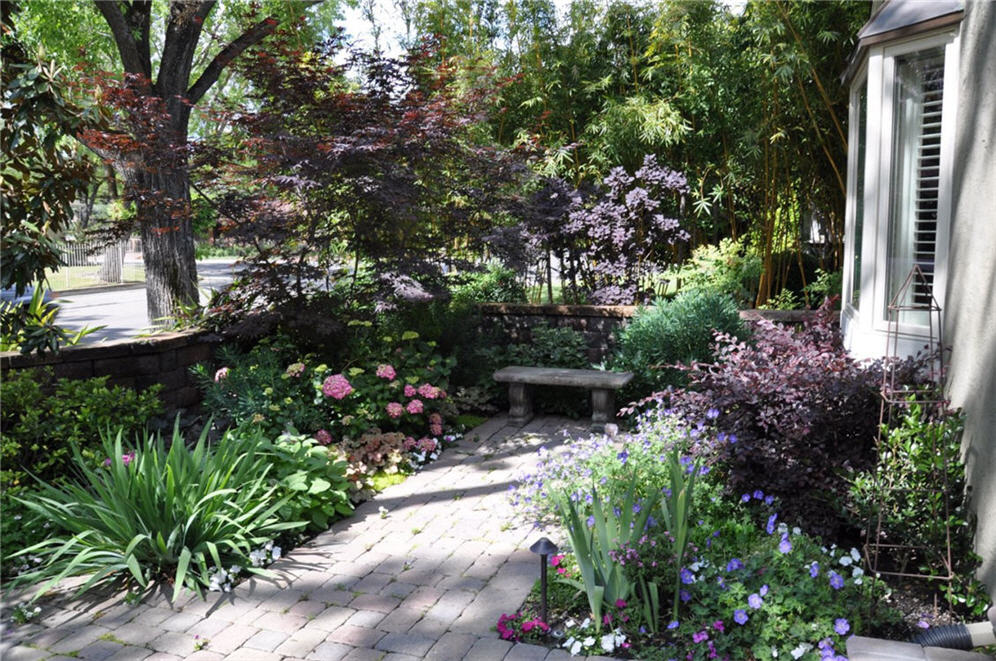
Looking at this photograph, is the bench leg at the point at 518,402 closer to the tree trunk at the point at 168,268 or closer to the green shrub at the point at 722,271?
the green shrub at the point at 722,271

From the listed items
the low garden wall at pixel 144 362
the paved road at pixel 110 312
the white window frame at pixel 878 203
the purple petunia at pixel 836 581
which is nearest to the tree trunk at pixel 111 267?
the paved road at pixel 110 312

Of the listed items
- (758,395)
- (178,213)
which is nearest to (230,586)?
(758,395)

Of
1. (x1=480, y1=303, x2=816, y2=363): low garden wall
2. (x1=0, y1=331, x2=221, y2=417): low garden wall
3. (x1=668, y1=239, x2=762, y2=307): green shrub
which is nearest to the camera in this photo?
(x1=0, y1=331, x2=221, y2=417): low garden wall

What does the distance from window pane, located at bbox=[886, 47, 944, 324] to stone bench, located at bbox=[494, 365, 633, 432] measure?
205cm

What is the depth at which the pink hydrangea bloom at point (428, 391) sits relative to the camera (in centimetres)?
524

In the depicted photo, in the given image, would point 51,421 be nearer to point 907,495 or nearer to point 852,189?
point 907,495

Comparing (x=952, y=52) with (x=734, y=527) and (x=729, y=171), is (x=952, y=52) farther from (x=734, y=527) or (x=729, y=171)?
(x=729, y=171)

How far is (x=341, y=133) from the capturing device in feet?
17.3

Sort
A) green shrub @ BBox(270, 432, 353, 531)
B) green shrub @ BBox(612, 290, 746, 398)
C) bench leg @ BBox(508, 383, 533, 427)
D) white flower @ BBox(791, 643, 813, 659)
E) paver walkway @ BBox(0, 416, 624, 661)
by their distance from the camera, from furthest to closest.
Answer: bench leg @ BBox(508, 383, 533, 427) → green shrub @ BBox(612, 290, 746, 398) → green shrub @ BBox(270, 432, 353, 531) → paver walkway @ BBox(0, 416, 624, 661) → white flower @ BBox(791, 643, 813, 659)

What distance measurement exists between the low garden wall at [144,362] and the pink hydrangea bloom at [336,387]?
1.17 meters

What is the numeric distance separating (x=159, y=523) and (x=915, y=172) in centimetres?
447

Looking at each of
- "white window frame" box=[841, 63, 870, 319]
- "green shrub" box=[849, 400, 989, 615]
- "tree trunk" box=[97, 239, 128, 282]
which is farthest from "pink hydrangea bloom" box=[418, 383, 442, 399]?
"tree trunk" box=[97, 239, 128, 282]

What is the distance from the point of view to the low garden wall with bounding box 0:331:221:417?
4766 millimetres

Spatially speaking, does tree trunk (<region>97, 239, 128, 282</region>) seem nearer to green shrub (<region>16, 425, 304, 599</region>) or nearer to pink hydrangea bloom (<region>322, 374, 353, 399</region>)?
pink hydrangea bloom (<region>322, 374, 353, 399</region>)
